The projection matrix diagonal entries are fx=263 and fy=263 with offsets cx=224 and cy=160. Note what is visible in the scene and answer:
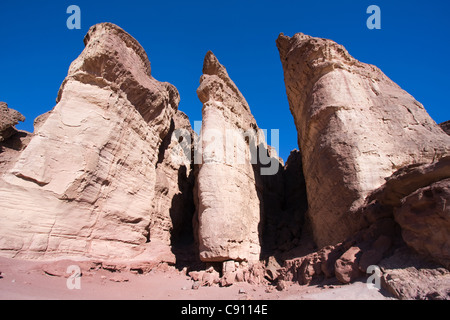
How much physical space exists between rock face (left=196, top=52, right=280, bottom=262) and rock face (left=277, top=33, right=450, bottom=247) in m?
2.64

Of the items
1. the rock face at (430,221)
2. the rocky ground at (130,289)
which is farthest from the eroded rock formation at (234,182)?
the rocky ground at (130,289)

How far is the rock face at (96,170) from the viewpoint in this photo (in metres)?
7.04

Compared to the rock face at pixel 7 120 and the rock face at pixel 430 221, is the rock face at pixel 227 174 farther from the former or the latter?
the rock face at pixel 7 120

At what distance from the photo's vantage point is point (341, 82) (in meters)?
9.82

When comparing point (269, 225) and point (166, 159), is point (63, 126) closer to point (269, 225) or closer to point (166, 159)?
point (166, 159)

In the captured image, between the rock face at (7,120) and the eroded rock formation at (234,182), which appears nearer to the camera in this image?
the eroded rock formation at (234,182)

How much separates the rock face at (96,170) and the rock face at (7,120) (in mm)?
843

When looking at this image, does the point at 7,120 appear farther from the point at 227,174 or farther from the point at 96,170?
the point at 227,174

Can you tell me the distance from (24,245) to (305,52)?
1172cm

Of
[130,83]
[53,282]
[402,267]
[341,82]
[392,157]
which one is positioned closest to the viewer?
[402,267]

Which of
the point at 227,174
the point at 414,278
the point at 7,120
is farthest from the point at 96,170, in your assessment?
the point at 414,278

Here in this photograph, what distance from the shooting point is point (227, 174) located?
10758mm

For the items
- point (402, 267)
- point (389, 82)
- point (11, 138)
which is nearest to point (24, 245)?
point (11, 138)

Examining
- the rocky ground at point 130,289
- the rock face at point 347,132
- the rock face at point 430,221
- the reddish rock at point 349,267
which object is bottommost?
the rocky ground at point 130,289
